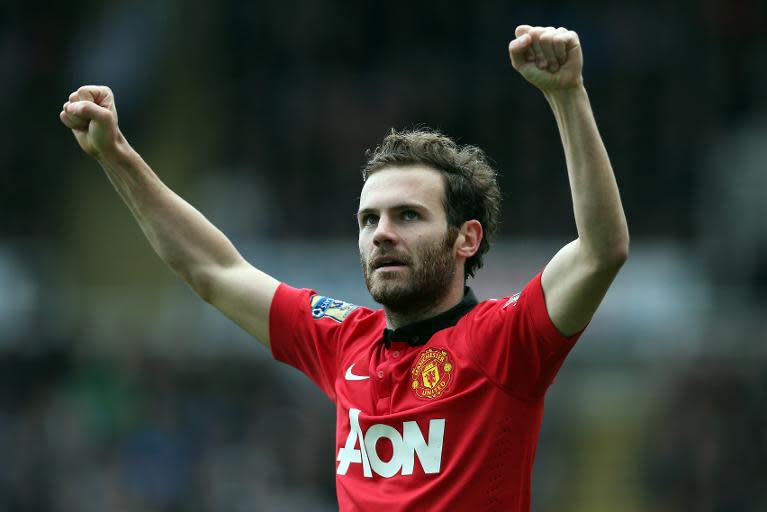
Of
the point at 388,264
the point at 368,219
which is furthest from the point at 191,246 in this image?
the point at 388,264

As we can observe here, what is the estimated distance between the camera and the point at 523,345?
4.07 m

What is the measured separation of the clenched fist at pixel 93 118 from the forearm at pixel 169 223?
11 centimetres

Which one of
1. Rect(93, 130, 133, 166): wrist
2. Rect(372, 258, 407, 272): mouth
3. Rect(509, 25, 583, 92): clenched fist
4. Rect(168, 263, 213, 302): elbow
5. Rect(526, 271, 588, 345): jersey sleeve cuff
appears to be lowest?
Rect(526, 271, 588, 345): jersey sleeve cuff

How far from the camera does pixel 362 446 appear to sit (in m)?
4.38

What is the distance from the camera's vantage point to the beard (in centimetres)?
441

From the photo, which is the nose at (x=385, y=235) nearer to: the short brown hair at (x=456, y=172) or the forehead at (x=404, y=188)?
the forehead at (x=404, y=188)

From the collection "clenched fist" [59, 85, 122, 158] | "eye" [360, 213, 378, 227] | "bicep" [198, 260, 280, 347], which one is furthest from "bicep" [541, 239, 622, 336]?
"clenched fist" [59, 85, 122, 158]

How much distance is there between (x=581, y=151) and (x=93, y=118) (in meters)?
2.06

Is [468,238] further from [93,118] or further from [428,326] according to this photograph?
[93,118]

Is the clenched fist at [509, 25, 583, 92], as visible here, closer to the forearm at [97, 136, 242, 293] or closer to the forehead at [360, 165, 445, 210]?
the forehead at [360, 165, 445, 210]

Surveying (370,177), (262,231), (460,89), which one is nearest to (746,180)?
(460,89)

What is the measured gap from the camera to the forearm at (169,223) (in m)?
5.05

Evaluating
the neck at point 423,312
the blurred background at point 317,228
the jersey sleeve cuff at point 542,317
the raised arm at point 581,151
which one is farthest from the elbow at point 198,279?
the blurred background at point 317,228

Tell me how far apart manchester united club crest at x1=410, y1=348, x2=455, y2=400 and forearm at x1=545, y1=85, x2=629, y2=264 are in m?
0.76
